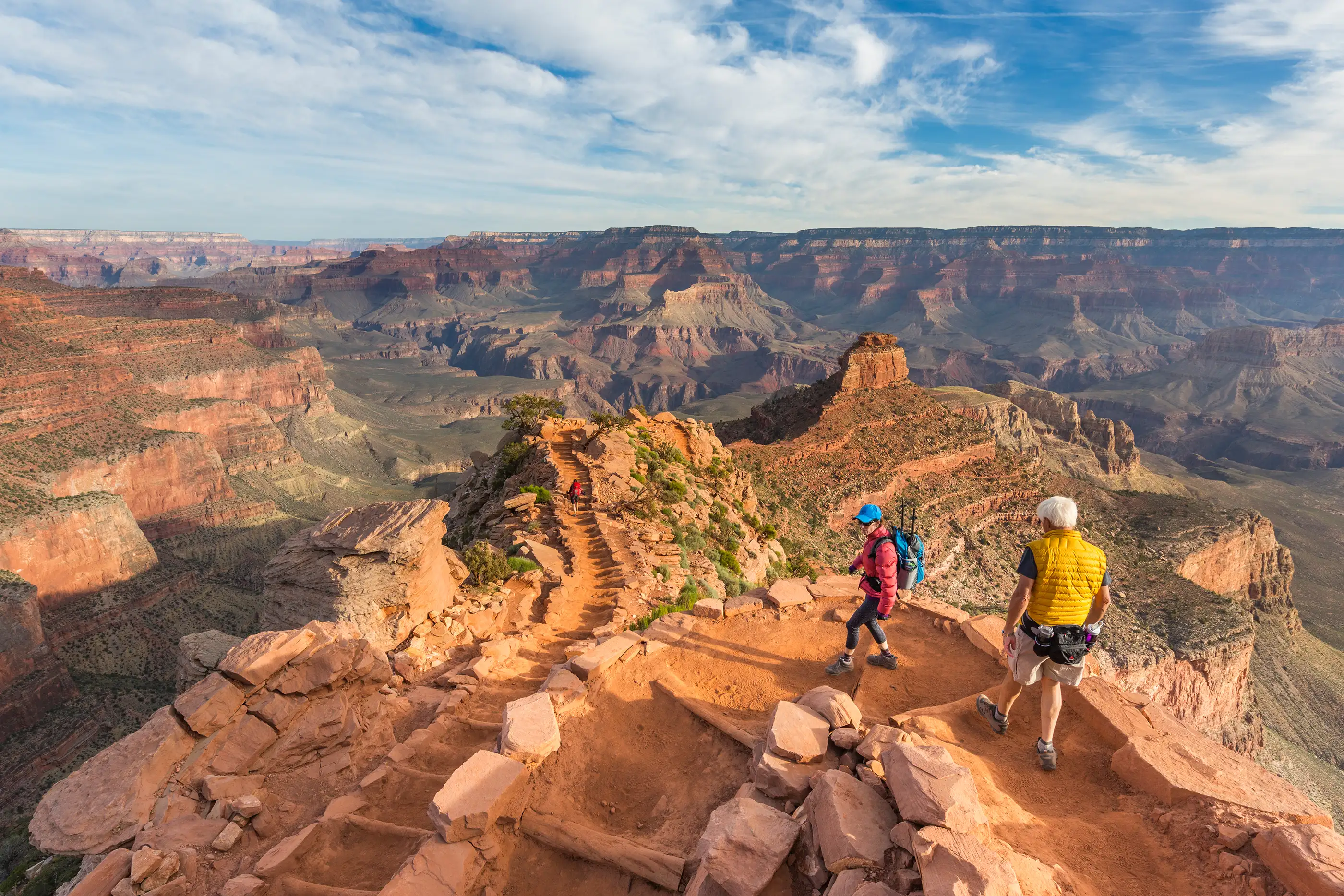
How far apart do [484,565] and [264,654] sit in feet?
22.4

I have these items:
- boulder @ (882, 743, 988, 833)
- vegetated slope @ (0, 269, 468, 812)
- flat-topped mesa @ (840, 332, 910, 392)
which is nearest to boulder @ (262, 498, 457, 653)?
vegetated slope @ (0, 269, 468, 812)

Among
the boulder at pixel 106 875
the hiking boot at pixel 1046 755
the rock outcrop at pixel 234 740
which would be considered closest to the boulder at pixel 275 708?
the rock outcrop at pixel 234 740

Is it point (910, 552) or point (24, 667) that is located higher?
point (910, 552)

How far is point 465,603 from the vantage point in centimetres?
1485

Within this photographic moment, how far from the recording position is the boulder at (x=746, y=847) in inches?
214

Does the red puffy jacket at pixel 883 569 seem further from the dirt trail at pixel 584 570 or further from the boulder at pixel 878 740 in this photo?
the dirt trail at pixel 584 570

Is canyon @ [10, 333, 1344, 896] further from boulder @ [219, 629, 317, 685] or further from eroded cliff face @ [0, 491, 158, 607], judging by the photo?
eroded cliff face @ [0, 491, 158, 607]

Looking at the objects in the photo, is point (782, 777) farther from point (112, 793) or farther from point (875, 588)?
point (112, 793)

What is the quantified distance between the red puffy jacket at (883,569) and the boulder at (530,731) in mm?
5336

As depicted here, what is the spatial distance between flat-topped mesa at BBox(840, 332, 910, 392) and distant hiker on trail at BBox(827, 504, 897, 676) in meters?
40.6

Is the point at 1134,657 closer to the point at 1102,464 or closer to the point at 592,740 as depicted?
the point at 592,740

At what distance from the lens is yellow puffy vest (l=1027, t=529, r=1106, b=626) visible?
7.37 metres

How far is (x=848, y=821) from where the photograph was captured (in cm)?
555

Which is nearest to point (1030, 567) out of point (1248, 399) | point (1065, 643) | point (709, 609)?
point (1065, 643)
